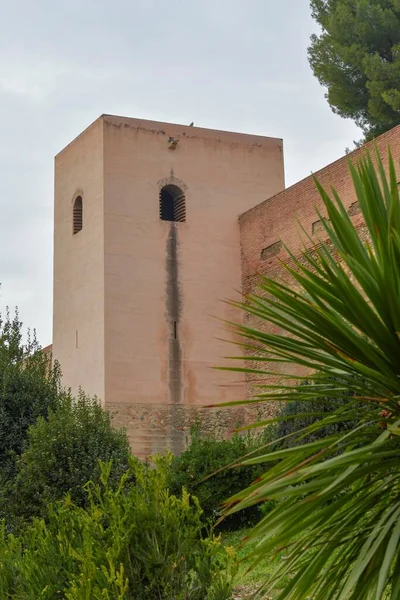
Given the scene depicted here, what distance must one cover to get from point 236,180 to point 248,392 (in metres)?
3.97

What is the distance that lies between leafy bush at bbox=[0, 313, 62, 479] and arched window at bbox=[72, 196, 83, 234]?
4.37m

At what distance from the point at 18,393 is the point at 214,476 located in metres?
3.36

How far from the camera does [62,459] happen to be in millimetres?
11609

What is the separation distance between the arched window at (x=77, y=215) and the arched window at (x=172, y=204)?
58.1 inches

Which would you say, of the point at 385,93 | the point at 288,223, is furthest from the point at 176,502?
the point at 385,93

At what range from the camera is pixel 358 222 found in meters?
14.5

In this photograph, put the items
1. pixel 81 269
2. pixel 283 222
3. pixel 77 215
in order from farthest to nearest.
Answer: pixel 77 215
pixel 81 269
pixel 283 222

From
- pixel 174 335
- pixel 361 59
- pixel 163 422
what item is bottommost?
pixel 163 422

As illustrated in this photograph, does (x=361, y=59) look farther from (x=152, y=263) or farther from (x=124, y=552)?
(x=124, y=552)

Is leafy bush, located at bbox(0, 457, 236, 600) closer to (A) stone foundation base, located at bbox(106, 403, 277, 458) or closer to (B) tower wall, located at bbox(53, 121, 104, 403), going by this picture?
(A) stone foundation base, located at bbox(106, 403, 277, 458)

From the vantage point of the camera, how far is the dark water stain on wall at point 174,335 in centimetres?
1620

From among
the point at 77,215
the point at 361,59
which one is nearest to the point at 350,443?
the point at 77,215

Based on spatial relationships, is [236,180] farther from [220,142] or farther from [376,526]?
[376,526]

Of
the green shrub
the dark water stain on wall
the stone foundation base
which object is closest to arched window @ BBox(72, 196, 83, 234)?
the dark water stain on wall
